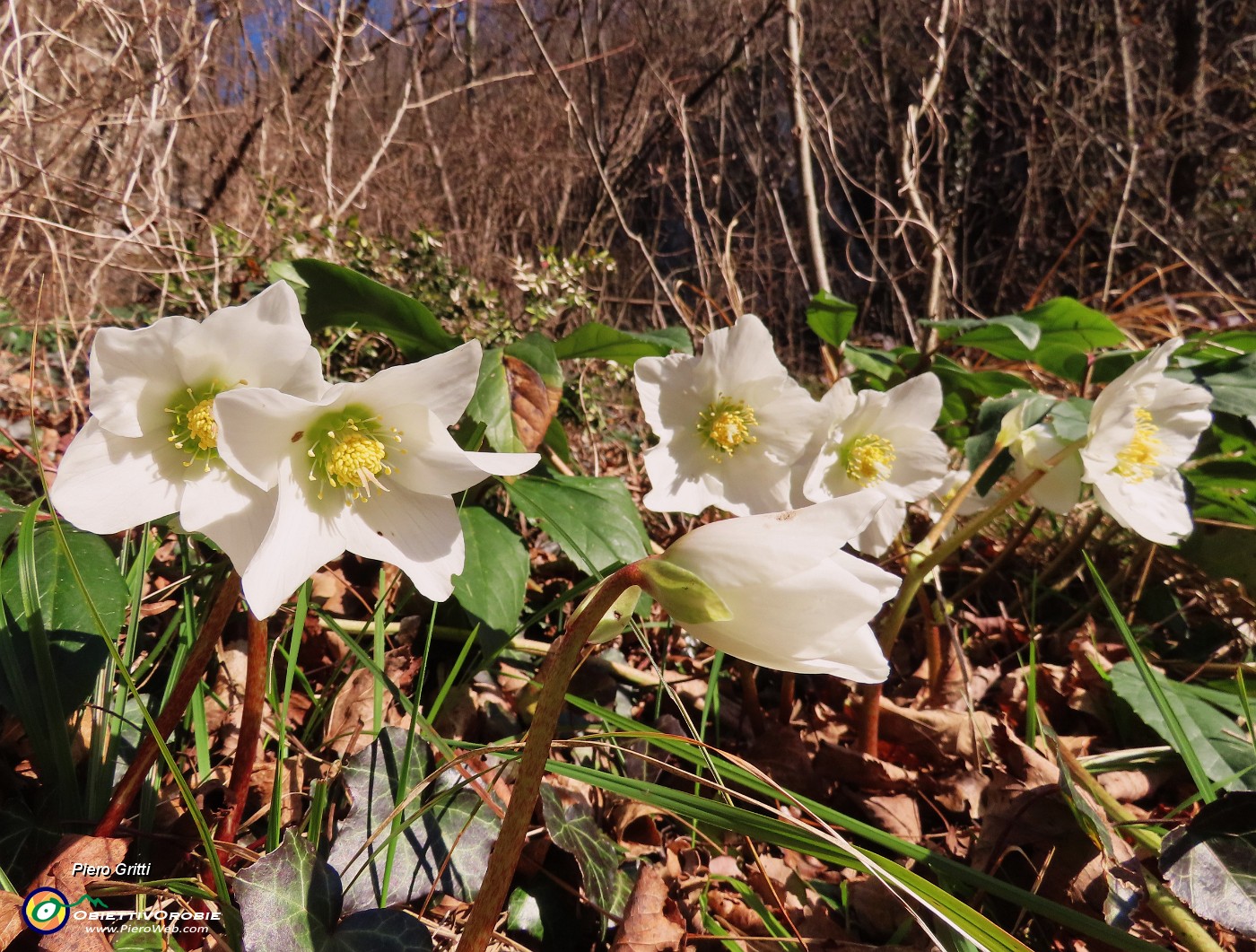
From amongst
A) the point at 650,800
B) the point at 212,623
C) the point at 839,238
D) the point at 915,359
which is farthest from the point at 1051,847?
the point at 839,238

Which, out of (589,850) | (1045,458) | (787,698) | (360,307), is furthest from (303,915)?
(1045,458)

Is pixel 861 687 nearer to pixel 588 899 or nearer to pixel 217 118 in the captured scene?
pixel 588 899

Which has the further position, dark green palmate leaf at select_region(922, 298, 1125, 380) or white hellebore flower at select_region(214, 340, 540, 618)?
dark green palmate leaf at select_region(922, 298, 1125, 380)

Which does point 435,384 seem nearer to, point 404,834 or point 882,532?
point 404,834

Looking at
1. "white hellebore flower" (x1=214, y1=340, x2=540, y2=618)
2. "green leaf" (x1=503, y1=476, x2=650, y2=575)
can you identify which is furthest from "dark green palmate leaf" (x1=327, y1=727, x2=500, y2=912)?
"green leaf" (x1=503, y1=476, x2=650, y2=575)

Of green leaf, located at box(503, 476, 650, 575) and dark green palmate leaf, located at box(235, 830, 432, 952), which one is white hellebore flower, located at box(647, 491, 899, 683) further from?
green leaf, located at box(503, 476, 650, 575)

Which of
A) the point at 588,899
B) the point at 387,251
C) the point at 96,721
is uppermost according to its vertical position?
the point at 387,251
